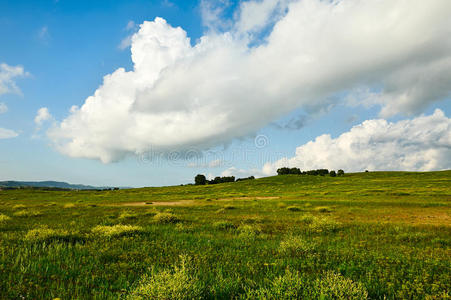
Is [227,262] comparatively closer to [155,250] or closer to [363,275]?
[155,250]

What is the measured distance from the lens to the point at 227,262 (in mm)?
6785

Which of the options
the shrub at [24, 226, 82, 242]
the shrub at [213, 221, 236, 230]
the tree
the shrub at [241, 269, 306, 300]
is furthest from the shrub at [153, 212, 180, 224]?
the tree

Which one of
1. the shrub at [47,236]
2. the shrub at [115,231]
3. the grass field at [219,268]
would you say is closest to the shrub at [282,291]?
the grass field at [219,268]

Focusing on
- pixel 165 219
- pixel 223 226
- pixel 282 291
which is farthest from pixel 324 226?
pixel 165 219

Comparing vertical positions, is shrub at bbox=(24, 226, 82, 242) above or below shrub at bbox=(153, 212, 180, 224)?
above

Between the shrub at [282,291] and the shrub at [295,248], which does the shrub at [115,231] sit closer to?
the shrub at [295,248]

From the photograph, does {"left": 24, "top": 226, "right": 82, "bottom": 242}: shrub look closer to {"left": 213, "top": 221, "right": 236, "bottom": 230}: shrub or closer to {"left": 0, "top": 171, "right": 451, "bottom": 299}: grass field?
{"left": 0, "top": 171, "right": 451, "bottom": 299}: grass field

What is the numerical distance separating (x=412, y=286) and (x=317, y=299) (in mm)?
2769

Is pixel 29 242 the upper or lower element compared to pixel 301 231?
upper

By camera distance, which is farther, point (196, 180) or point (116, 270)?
point (196, 180)

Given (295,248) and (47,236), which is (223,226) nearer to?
(295,248)

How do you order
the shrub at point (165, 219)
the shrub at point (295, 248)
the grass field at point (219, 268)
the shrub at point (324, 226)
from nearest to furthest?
the grass field at point (219, 268)
the shrub at point (295, 248)
the shrub at point (324, 226)
the shrub at point (165, 219)

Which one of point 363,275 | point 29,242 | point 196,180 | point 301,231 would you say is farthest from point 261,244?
point 196,180

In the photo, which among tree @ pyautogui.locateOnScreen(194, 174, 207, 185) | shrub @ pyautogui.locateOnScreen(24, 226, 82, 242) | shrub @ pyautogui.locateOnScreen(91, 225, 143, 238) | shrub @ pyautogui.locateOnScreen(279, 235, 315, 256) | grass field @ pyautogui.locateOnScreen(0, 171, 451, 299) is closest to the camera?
grass field @ pyautogui.locateOnScreen(0, 171, 451, 299)
